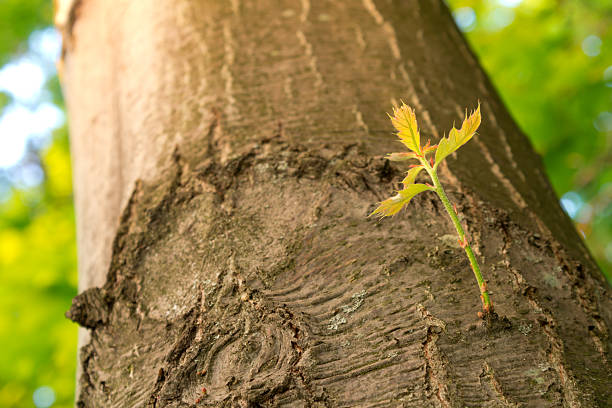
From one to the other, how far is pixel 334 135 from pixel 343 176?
12cm

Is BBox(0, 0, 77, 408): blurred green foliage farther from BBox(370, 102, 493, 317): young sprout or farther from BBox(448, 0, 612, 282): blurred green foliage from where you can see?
BBox(448, 0, 612, 282): blurred green foliage

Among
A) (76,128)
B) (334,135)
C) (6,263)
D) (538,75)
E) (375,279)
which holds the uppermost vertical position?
Answer: (76,128)

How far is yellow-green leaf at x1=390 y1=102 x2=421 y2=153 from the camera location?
73 centimetres

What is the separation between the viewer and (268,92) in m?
1.15

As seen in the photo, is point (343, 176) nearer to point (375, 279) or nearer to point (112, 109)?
point (375, 279)

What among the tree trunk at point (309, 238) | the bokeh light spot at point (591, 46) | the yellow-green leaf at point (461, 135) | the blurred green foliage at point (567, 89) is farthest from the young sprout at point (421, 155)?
the bokeh light spot at point (591, 46)

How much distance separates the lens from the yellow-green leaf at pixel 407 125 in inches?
28.9

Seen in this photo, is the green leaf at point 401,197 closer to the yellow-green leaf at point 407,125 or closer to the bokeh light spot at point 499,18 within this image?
the yellow-green leaf at point 407,125

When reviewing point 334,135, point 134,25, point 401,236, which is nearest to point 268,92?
point 334,135

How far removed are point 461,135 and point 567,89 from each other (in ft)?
9.02

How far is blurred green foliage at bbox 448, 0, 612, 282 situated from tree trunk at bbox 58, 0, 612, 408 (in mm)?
1891

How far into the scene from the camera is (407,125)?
0.74 meters

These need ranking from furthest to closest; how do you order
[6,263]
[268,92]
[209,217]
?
[6,263] < [268,92] < [209,217]

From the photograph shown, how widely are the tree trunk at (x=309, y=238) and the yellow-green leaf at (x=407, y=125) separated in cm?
22
